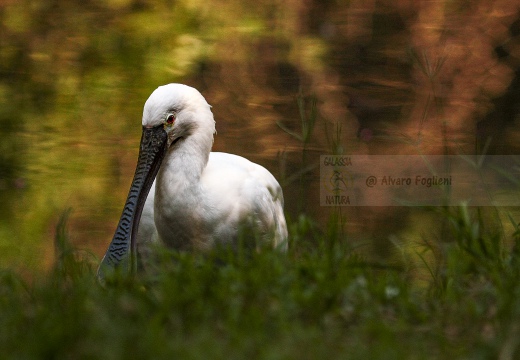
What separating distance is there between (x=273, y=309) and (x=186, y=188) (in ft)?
4.57

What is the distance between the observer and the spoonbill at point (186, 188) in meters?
3.62

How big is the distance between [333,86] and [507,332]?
13.5ft

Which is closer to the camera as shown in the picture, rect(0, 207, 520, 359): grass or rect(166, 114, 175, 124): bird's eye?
rect(0, 207, 520, 359): grass

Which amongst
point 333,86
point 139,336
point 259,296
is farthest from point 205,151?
point 333,86

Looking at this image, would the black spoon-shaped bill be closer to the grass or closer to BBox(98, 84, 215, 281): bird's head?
BBox(98, 84, 215, 281): bird's head

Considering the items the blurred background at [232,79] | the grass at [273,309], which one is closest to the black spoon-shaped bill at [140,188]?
the grass at [273,309]

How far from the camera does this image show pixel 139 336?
210 cm

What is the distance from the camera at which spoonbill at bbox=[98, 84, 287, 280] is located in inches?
142

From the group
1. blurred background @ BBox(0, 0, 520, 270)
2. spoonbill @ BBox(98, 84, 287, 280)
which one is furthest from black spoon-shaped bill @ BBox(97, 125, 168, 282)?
blurred background @ BBox(0, 0, 520, 270)

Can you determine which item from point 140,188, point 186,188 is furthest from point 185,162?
point 140,188

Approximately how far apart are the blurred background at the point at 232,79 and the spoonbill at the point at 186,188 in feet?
6.79

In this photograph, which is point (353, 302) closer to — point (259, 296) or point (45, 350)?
point (259, 296)

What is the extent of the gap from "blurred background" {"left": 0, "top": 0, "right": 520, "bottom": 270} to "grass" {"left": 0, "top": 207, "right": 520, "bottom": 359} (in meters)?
3.12

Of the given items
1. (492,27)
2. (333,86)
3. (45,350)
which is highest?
(492,27)
